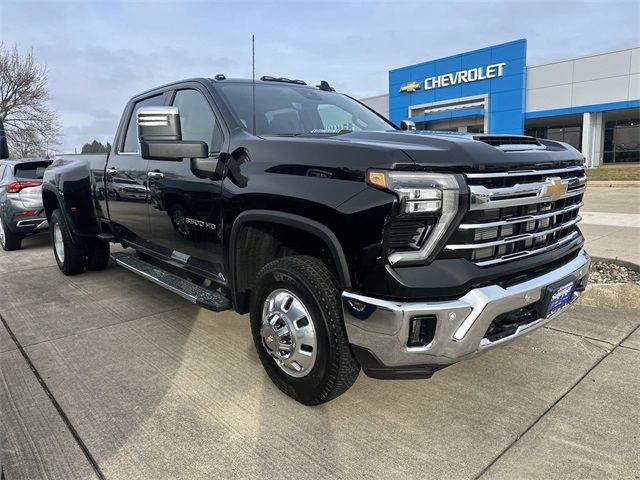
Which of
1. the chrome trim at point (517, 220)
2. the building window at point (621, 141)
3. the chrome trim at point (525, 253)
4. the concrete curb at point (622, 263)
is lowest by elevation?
the concrete curb at point (622, 263)

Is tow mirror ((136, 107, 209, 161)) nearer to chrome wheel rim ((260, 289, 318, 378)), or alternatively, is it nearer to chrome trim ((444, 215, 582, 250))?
chrome wheel rim ((260, 289, 318, 378))

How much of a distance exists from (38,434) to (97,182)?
10.8 feet

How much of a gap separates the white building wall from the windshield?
96.9 feet

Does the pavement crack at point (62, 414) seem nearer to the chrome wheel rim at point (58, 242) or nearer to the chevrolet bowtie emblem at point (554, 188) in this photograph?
the chrome wheel rim at point (58, 242)

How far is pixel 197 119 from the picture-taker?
3.83m

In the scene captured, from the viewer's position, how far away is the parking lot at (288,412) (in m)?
2.40

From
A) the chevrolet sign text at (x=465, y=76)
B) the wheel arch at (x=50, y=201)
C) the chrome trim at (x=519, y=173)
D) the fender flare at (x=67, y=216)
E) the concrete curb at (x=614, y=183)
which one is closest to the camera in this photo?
the chrome trim at (x=519, y=173)

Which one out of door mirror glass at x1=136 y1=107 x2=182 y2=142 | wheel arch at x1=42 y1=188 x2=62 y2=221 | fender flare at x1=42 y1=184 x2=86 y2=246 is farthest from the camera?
wheel arch at x1=42 y1=188 x2=62 y2=221

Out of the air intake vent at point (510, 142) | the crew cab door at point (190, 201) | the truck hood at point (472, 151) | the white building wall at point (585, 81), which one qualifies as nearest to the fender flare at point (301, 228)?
the crew cab door at point (190, 201)

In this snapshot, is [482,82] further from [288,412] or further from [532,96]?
[288,412]

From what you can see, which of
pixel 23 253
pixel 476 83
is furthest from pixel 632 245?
pixel 476 83

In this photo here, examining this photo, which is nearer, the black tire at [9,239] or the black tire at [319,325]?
the black tire at [319,325]

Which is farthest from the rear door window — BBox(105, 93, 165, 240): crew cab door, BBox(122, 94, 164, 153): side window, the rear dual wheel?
BBox(122, 94, 164, 153): side window

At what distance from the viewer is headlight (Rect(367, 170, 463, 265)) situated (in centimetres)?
226
